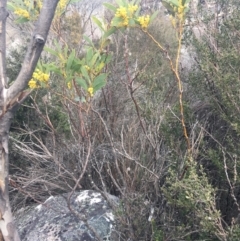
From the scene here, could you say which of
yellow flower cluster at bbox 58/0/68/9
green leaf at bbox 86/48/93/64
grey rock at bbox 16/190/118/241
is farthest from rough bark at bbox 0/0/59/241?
yellow flower cluster at bbox 58/0/68/9

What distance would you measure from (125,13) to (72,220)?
141cm

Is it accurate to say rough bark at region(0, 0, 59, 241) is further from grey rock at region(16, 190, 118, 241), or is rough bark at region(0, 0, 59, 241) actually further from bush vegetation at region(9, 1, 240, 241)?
grey rock at region(16, 190, 118, 241)

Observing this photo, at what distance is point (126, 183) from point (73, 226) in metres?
0.45

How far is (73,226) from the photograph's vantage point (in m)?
3.17

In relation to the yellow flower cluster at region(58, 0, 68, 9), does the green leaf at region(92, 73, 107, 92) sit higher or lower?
lower

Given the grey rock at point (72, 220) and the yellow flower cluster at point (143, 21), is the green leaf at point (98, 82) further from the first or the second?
the grey rock at point (72, 220)

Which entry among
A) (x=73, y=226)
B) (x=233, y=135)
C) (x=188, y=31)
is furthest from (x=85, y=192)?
(x=188, y=31)

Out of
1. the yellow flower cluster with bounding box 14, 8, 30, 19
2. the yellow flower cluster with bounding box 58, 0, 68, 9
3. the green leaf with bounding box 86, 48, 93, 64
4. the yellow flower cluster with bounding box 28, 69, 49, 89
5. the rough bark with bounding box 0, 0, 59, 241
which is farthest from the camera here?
the yellow flower cluster with bounding box 58, 0, 68, 9

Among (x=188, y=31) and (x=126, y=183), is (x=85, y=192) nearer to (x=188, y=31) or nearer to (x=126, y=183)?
(x=126, y=183)

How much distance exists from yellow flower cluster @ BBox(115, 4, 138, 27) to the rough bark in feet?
2.03

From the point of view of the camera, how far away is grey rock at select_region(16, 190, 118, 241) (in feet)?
10.2

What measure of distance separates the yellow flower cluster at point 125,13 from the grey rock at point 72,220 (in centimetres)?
115

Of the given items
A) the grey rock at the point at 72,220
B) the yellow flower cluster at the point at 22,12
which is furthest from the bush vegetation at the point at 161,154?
the yellow flower cluster at the point at 22,12

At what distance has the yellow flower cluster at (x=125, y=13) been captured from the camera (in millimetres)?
2652
